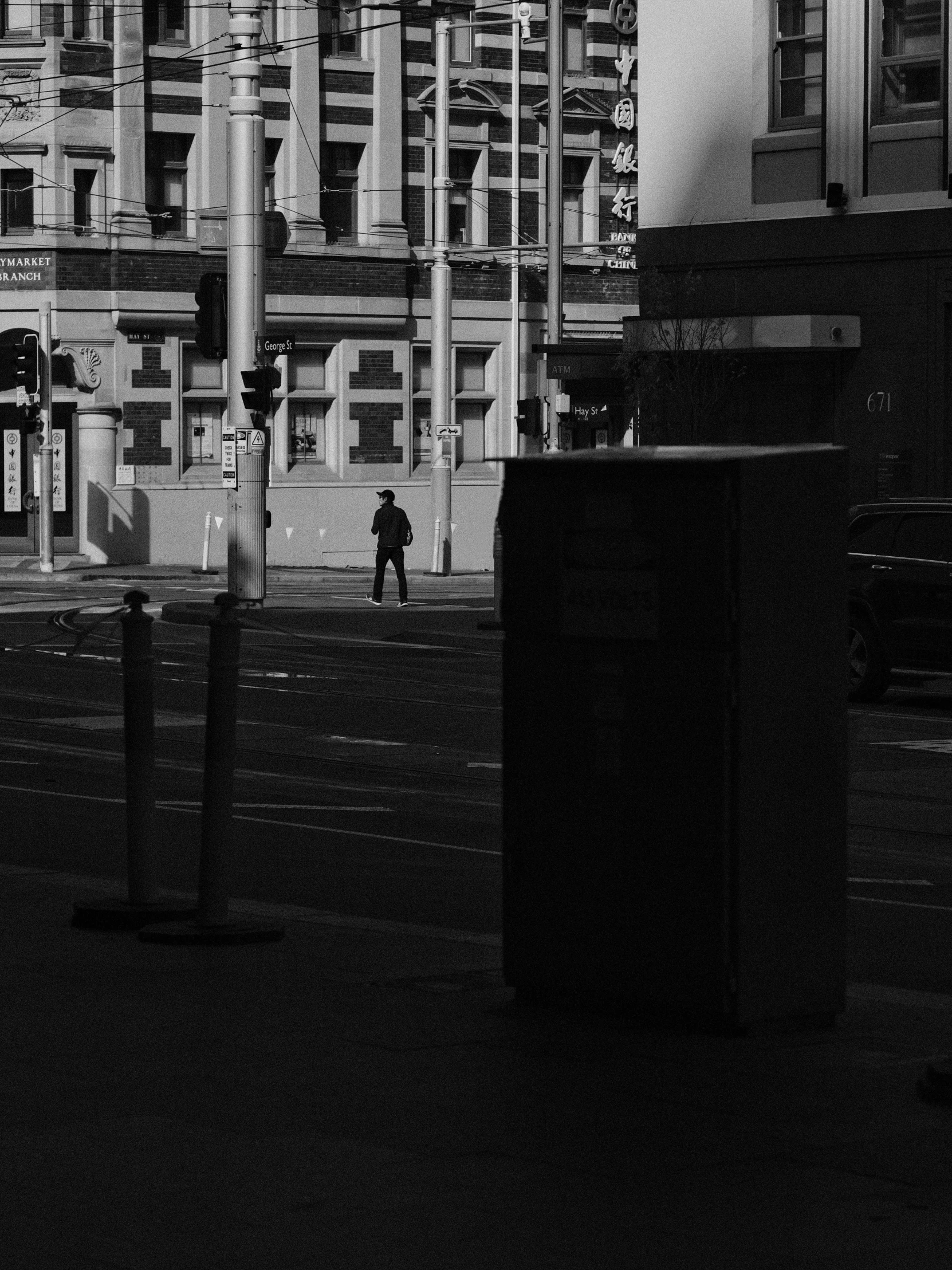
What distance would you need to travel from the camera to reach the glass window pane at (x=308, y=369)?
49094 mm

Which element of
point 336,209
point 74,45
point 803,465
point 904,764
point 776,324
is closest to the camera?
point 803,465

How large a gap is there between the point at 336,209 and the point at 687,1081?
4428 cm

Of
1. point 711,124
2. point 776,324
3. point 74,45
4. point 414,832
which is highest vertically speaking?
point 74,45

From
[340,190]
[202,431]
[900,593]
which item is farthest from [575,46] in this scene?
[900,593]

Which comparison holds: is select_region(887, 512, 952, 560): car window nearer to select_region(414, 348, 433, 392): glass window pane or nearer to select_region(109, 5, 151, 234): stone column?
select_region(109, 5, 151, 234): stone column

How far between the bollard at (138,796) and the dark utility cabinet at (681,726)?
7.03ft

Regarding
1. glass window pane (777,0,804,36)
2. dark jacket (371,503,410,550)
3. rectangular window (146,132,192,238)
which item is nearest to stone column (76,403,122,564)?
rectangular window (146,132,192,238)

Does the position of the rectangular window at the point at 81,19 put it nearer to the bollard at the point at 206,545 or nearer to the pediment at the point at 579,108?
the bollard at the point at 206,545

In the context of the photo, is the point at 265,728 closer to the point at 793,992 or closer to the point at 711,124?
the point at 793,992

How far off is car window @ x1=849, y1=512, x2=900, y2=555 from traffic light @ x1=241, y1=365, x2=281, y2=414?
1215cm

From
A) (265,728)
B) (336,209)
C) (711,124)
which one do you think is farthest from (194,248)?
(265,728)

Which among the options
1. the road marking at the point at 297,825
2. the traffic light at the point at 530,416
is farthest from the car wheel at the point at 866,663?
the traffic light at the point at 530,416

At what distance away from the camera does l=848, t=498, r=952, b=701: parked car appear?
20.8m

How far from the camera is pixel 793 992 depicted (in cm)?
683
